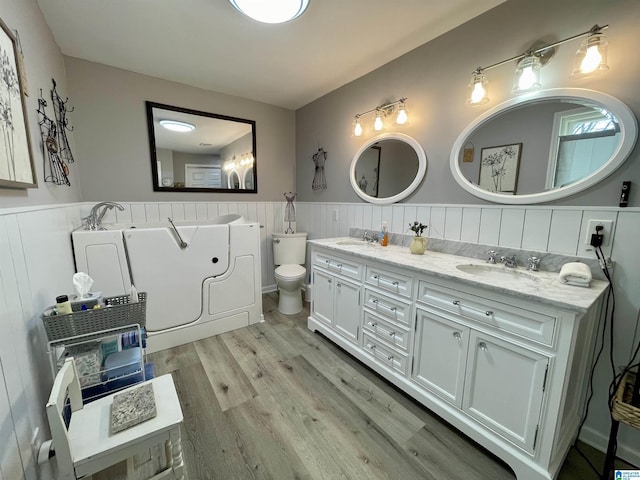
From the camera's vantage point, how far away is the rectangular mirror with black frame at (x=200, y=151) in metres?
2.59

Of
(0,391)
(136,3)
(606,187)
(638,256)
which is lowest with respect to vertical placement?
(0,391)

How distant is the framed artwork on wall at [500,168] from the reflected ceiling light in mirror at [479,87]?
0.30m

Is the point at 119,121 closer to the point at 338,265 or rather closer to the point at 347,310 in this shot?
the point at 338,265

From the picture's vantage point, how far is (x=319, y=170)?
119 inches

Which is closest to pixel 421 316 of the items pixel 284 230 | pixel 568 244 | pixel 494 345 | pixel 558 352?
pixel 494 345

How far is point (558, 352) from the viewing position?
103 centimetres

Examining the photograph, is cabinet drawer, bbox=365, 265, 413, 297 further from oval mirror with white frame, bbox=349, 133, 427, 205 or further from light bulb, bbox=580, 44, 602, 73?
light bulb, bbox=580, 44, 602, 73

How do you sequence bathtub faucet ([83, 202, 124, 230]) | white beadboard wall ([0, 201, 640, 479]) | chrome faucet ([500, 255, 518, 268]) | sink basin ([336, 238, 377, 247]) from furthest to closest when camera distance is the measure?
sink basin ([336, 238, 377, 247]) < bathtub faucet ([83, 202, 124, 230]) < chrome faucet ([500, 255, 518, 268]) < white beadboard wall ([0, 201, 640, 479])

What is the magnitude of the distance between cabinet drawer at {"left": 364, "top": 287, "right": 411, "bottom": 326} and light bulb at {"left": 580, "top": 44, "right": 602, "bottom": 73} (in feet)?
4.78

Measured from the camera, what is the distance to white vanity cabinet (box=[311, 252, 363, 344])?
195 cm

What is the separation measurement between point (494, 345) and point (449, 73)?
1.77 metres

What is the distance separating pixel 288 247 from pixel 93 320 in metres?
2.01

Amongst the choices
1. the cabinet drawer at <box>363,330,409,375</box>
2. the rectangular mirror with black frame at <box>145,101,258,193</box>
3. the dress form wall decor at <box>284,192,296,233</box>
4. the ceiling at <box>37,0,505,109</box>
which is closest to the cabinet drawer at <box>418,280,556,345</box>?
the cabinet drawer at <box>363,330,409,375</box>

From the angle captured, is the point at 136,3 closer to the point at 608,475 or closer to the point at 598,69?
the point at 598,69
